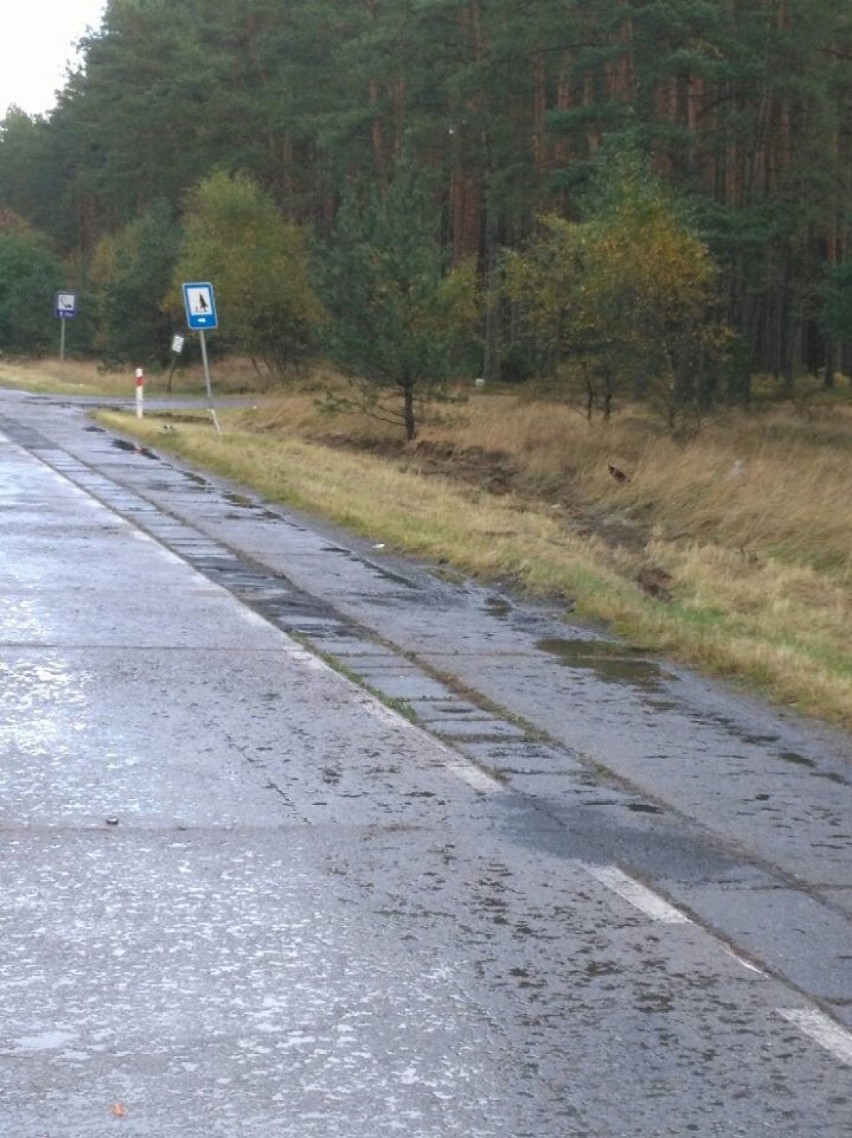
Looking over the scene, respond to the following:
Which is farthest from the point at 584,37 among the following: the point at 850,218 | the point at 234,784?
the point at 234,784

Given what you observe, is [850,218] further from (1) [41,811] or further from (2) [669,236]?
(1) [41,811]

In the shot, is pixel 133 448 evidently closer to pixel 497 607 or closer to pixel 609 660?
pixel 497 607

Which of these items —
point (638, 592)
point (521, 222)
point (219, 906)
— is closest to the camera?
point (219, 906)

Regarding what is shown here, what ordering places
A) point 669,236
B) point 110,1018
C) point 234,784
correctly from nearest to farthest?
point 110,1018 → point 234,784 → point 669,236

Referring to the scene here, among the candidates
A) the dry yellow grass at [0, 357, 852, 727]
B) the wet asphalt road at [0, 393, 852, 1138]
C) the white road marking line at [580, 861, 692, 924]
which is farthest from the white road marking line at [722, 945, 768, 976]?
the dry yellow grass at [0, 357, 852, 727]

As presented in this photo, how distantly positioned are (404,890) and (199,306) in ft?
83.9

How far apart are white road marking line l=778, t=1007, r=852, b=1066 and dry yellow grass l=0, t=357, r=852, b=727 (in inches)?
202

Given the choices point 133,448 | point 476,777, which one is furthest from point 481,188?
point 476,777

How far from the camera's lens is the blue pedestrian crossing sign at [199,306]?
1221 inches

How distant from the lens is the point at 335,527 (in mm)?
19891

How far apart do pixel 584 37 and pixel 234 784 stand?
4444 centimetres

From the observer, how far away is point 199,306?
31219 mm

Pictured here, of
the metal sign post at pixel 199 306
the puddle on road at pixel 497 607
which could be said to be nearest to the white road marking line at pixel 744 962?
the puddle on road at pixel 497 607

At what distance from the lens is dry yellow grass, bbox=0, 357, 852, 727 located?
46.3 feet
